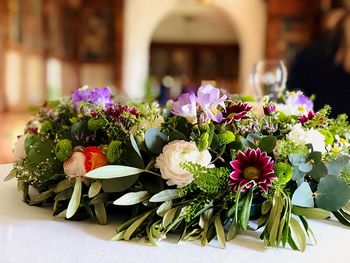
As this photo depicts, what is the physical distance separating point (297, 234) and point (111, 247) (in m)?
0.33

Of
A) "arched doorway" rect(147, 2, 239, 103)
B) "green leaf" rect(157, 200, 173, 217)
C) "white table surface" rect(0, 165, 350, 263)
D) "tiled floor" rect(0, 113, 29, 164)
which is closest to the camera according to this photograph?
"white table surface" rect(0, 165, 350, 263)

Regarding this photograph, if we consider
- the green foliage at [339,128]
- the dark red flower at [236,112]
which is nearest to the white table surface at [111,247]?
the dark red flower at [236,112]

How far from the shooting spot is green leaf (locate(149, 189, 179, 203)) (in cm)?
92

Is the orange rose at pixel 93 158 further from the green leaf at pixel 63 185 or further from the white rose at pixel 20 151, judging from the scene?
the white rose at pixel 20 151

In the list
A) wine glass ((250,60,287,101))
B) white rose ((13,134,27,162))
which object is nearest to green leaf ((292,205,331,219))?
white rose ((13,134,27,162))

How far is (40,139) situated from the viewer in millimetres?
1166

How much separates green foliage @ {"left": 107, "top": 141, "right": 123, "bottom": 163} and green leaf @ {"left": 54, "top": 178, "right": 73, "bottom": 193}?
101mm

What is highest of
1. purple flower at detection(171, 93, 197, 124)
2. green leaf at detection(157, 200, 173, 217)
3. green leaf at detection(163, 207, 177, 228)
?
purple flower at detection(171, 93, 197, 124)

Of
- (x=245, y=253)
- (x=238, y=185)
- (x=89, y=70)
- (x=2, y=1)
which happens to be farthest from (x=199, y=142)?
(x=89, y=70)

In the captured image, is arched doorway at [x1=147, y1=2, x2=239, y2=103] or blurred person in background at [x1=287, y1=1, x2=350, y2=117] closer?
blurred person in background at [x1=287, y1=1, x2=350, y2=117]

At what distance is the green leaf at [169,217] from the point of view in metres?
0.90

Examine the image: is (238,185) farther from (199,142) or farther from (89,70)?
(89,70)

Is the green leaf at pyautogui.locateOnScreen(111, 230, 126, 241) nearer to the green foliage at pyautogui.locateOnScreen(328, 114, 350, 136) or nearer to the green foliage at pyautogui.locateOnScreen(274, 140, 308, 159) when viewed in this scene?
the green foliage at pyautogui.locateOnScreen(274, 140, 308, 159)

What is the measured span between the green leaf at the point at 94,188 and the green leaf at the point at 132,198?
0.18 ft
